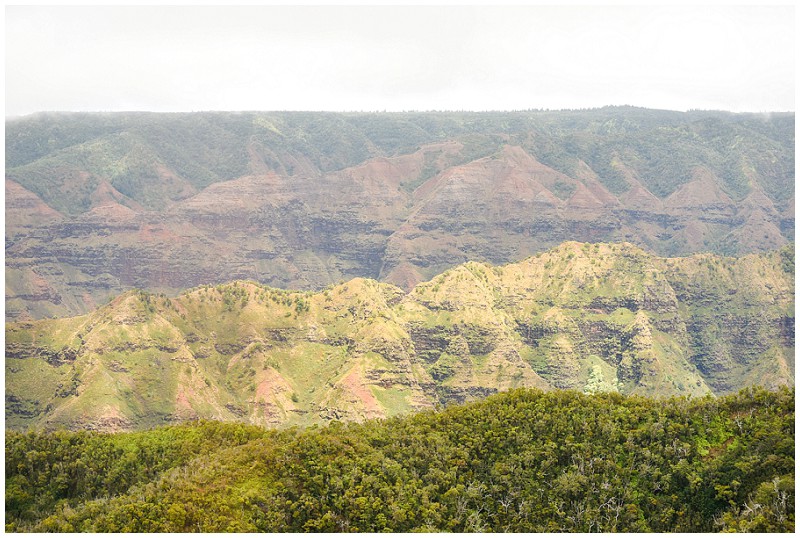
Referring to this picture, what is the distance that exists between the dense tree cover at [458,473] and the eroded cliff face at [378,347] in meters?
55.3

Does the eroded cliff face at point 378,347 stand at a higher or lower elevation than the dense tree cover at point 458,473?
lower

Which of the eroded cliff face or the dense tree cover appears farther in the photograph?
the eroded cliff face

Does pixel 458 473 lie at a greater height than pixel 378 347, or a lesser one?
greater

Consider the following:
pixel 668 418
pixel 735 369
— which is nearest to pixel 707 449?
pixel 668 418

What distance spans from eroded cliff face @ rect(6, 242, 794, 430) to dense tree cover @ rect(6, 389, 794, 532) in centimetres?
5530

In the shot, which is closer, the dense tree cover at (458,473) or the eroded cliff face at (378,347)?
the dense tree cover at (458,473)

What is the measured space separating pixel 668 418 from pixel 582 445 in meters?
8.51

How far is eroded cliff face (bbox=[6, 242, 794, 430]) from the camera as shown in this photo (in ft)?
450

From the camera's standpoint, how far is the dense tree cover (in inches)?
2510

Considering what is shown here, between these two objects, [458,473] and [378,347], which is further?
[378,347]

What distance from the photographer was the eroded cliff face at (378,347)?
5404 inches

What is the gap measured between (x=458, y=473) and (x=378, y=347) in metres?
75.2

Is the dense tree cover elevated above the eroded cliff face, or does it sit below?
above

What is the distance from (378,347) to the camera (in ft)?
483
